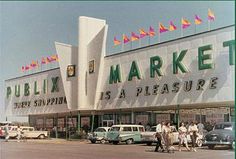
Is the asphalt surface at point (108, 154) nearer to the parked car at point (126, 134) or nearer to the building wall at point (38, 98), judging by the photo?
the parked car at point (126, 134)

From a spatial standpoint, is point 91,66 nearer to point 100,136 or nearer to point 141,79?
point 141,79

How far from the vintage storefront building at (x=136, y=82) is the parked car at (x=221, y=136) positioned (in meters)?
3.34

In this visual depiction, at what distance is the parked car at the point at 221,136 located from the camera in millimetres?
21375

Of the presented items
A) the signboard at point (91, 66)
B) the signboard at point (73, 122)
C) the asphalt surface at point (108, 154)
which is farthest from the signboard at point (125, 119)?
the asphalt surface at point (108, 154)

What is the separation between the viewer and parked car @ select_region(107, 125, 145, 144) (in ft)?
94.0

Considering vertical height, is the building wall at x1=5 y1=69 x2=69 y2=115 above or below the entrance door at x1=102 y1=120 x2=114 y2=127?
above

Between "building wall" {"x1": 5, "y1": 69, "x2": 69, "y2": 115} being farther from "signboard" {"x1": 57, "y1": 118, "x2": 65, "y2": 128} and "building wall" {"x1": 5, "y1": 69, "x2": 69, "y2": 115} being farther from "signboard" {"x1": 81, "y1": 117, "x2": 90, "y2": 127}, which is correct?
"signboard" {"x1": 57, "y1": 118, "x2": 65, "y2": 128}

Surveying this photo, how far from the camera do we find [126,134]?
28.7 meters

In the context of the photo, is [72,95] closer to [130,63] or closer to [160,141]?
[130,63]

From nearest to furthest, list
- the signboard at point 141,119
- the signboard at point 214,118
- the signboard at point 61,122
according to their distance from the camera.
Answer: the signboard at point 214,118 < the signboard at point 141,119 < the signboard at point 61,122

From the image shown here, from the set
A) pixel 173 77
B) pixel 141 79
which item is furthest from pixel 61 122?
pixel 173 77

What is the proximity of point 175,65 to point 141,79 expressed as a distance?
4.13 meters

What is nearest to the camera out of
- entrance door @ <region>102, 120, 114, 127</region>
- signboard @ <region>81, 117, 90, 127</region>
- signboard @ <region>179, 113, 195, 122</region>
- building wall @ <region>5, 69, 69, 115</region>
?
signboard @ <region>179, 113, 195, 122</region>

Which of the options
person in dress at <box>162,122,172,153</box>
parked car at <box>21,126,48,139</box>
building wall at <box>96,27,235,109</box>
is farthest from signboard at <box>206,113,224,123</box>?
person in dress at <box>162,122,172,153</box>
